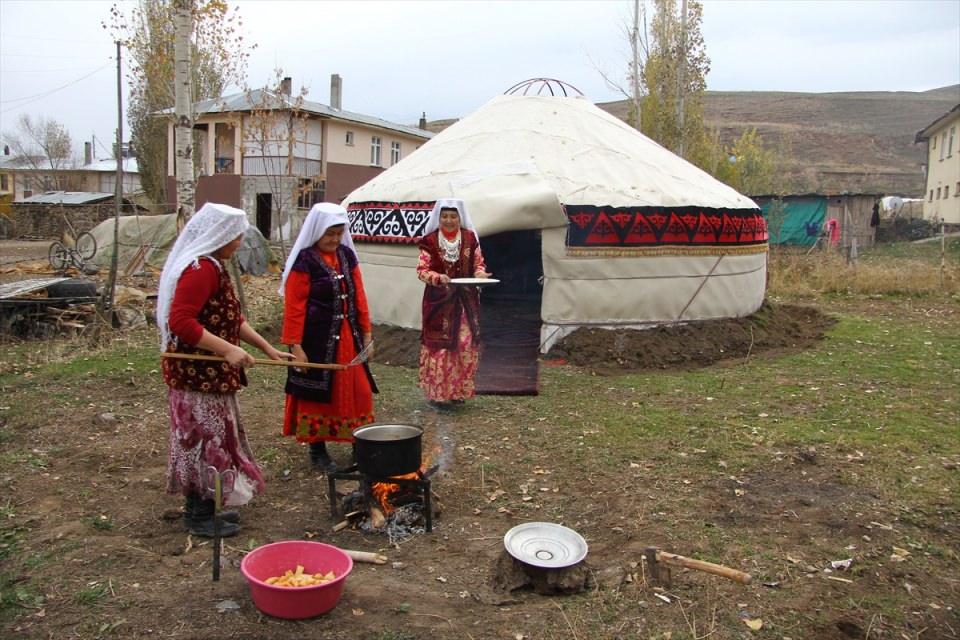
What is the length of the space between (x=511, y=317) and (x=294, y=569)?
20.4 feet

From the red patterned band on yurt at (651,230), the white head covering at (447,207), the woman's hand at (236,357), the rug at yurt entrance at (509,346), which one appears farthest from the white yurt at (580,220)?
the woman's hand at (236,357)

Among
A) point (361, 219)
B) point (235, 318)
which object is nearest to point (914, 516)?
point (235, 318)

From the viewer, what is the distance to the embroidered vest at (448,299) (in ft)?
15.3

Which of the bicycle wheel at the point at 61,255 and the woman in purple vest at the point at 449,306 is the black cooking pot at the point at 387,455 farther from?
the bicycle wheel at the point at 61,255

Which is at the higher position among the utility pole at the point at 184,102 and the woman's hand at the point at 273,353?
the utility pole at the point at 184,102

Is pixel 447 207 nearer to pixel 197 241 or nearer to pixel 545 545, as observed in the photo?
pixel 197 241

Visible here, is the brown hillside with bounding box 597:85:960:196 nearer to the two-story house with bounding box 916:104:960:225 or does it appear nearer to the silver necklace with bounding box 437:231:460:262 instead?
the two-story house with bounding box 916:104:960:225

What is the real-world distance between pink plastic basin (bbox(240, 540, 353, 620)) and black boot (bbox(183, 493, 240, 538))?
0.57 metres

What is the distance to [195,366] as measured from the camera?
2.84m

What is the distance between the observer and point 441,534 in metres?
3.09

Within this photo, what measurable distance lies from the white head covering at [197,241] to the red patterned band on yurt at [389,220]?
158 inches

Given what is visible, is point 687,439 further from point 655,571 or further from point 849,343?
point 849,343

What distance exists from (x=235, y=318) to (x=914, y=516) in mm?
2922

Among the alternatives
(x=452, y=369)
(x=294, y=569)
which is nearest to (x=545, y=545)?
(x=294, y=569)
